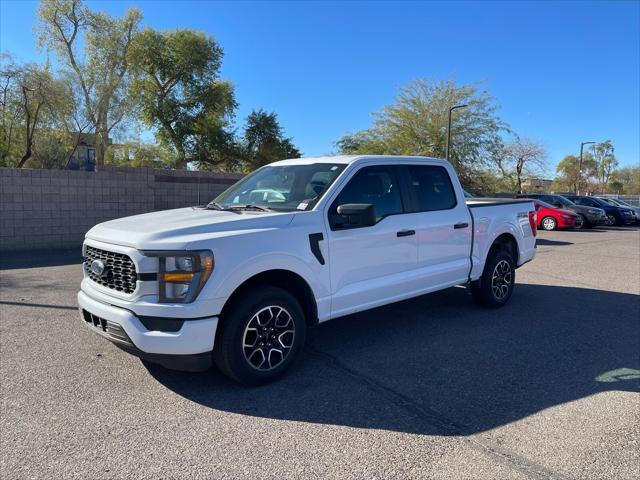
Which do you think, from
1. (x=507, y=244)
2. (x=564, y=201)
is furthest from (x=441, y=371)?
(x=564, y=201)

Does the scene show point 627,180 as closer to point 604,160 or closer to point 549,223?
point 604,160

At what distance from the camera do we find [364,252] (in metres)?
4.68

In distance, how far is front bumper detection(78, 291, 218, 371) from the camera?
11.7ft

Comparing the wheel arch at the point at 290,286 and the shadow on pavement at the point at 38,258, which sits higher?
the wheel arch at the point at 290,286

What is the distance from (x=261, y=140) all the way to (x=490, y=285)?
116 feet

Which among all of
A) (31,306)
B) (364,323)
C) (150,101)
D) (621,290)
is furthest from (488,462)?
(150,101)

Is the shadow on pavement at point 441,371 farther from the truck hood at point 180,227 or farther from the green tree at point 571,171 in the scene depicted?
the green tree at point 571,171

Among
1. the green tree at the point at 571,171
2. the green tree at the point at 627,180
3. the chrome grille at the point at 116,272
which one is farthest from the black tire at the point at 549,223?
the green tree at the point at 627,180

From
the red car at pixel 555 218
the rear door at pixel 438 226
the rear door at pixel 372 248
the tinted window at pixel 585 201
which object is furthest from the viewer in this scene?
the tinted window at pixel 585 201

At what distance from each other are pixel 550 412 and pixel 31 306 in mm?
6366

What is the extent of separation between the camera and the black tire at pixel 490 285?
6445 mm

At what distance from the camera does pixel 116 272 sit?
3.89m

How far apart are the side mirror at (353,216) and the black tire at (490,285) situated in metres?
2.59

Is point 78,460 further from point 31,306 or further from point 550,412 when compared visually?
point 31,306
